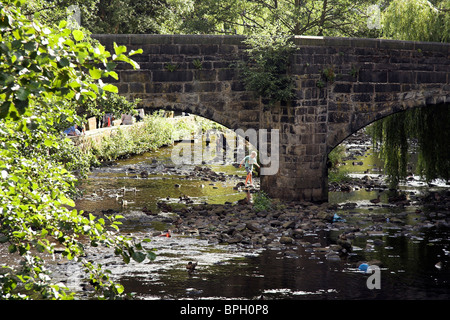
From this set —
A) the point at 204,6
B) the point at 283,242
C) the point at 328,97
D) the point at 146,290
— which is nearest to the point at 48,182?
the point at 146,290

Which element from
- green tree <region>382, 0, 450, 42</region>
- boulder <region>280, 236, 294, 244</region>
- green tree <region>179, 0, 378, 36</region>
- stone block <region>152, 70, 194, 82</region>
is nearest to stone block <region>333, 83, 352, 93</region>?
green tree <region>382, 0, 450, 42</region>

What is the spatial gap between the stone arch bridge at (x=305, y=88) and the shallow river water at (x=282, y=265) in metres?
1.90

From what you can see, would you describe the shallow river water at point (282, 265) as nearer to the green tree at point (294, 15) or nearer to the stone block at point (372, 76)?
the stone block at point (372, 76)

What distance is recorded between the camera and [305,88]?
1739 cm

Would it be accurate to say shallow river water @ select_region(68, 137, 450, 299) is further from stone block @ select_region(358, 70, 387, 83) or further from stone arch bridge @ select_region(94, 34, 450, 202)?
stone block @ select_region(358, 70, 387, 83)

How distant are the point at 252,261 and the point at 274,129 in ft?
20.8

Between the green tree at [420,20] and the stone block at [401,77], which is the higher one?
the green tree at [420,20]

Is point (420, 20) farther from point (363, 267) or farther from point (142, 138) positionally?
point (142, 138)

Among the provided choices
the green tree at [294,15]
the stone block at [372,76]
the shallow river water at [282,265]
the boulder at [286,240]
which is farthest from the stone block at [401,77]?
the boulder at [286,240]

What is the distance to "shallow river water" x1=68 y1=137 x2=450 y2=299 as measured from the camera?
10469 mm

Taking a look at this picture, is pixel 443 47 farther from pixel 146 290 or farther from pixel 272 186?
pixel 146 290

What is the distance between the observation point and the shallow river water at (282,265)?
1047 cm

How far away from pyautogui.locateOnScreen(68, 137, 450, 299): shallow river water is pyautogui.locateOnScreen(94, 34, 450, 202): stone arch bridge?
1.90 meters
